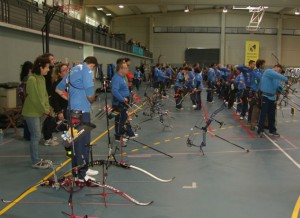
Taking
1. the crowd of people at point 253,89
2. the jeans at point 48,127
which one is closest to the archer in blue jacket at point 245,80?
the crowd of people at point 253,89

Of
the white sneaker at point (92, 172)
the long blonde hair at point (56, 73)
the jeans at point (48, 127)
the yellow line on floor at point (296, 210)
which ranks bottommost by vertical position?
the yellow line on floor at point (296, 210)

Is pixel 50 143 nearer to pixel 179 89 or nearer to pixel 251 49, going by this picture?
pixel 179 89

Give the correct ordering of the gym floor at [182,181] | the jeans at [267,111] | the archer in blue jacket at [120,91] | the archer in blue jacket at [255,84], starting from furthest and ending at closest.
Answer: the archer in blue jacket at [255,84]
the jeans at [267,111]
the archer in blue jacket at [120,91]
the gym floor at [182,181]

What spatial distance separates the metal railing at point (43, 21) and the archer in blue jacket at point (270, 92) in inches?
271

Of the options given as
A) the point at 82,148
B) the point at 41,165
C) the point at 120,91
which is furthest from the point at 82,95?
the point at 120,91

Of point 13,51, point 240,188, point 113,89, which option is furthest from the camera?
point 13,51

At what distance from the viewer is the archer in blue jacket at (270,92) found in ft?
25.5

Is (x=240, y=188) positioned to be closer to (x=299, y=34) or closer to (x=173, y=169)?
(x=173, y=169)

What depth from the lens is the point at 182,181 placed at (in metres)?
5.06

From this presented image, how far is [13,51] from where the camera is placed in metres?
11.0

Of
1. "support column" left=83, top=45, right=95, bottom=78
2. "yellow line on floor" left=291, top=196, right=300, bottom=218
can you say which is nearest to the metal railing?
"support column" left=83, top=45, right=95, bottom=78

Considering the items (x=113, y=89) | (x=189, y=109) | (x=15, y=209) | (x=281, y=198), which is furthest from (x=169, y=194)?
(x=189, y=109)

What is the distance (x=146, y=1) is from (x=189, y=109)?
38.8 ft

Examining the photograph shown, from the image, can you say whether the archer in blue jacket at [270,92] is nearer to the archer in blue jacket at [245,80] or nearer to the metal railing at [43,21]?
the archer in blue jacket at [245,80]
